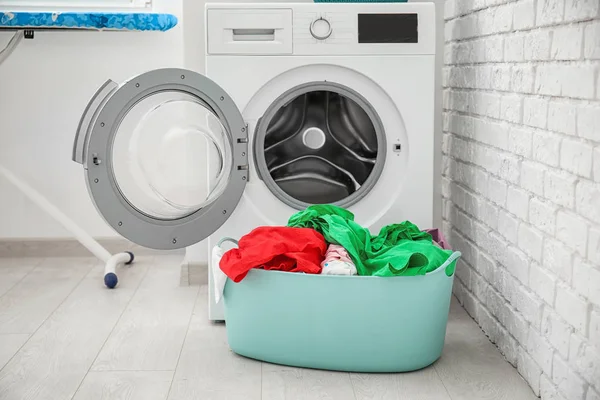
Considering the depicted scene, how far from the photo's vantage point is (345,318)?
6.72 feet

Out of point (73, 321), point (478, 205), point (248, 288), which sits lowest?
point (73, 321)

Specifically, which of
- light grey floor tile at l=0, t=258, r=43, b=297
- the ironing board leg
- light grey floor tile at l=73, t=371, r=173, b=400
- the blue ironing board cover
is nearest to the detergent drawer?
the blue ironing board cover

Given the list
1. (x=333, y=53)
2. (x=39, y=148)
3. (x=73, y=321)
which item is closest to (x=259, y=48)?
(x=333, y=53)

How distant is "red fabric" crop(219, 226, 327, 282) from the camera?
2053 millimetres

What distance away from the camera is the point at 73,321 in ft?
8.26

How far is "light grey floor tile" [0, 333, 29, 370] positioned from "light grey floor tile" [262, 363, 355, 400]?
26.1 inches

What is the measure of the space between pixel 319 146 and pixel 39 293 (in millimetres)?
1090

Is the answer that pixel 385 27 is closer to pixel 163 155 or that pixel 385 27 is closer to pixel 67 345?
pixel 163 155

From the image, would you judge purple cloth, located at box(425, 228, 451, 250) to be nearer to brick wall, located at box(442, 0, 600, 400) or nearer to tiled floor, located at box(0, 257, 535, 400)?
brick wall, located at box(442, 0, 600, 400)

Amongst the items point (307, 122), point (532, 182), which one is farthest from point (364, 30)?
point (532, 182)

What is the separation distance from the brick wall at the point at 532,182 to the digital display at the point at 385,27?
0.62 feet

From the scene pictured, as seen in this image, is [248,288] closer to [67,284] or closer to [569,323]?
[569,323]

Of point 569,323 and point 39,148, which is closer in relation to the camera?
point 569,323

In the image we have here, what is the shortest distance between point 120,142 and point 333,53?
0.65 metres
